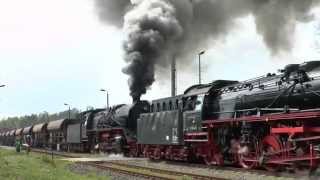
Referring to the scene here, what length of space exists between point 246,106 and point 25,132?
176ft

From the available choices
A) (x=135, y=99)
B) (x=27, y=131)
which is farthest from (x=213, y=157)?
(x=27, y=131)

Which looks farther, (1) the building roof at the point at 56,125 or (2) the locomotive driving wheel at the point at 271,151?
(1) the building roof at the point at 56,125

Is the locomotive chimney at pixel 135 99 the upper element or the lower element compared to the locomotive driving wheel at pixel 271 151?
upper

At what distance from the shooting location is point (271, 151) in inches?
704

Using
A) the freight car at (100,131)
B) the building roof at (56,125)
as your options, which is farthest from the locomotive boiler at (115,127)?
the building roof at (56,125)

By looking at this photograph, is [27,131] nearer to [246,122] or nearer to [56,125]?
[56,125]

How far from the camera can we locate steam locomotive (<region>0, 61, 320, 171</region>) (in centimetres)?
1653

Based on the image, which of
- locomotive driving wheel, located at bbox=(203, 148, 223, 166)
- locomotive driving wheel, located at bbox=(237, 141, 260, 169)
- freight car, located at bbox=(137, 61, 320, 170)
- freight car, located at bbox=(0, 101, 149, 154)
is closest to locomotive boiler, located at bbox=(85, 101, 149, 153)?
freight car, located at bbox=(0, 101, 149, 154)

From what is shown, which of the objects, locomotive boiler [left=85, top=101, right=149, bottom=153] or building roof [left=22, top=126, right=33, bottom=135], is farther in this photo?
building roof [left=22, top=126, right=33, bottom=135]

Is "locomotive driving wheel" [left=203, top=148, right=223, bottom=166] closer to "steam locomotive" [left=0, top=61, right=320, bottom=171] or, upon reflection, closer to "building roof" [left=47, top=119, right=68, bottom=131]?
"steam locomotive" [left=0, top=61, right=320, bottom=171]

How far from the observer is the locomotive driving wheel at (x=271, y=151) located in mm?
17547

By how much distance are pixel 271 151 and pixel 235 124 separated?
2423mm

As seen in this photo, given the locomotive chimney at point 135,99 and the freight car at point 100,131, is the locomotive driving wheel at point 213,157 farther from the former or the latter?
the locomotive chimney at point 135,99

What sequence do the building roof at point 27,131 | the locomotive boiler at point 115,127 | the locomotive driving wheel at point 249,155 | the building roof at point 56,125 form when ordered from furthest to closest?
the building roof at point 27,131 < the building roof at point 56,125 < the locomotive boiler at point 115,127 < the locomotive driving wheel at point 249,155
